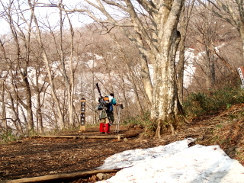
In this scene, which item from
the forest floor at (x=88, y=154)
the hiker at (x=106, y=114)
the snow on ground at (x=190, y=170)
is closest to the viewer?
the snow on ground at (x=190, y=170)

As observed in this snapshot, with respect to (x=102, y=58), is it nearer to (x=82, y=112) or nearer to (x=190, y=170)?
(x=82, y=112)

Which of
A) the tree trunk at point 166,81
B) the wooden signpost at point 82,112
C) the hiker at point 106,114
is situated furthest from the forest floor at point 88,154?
the wooden signpost at point 82,112

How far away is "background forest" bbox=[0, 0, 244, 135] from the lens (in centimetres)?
1405

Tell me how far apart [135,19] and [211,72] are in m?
13.8

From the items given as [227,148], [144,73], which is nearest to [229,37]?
[144,73]

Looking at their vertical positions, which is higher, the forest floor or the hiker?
the hiker

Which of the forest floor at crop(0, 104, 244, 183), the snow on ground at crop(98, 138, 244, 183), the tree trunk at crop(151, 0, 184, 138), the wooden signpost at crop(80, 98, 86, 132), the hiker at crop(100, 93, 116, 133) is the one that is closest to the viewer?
the snow on ground at crop(98, 138, 244, 183)

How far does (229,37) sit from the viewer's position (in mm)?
32688

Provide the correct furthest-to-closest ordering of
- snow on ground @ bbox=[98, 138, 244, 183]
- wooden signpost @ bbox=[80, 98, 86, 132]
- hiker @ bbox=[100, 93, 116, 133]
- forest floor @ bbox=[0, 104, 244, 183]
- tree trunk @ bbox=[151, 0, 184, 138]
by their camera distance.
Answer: wooden signpost @ bbox=[80, 98, 86, 132]
hiker @ bbox=[100, 93, 116, 133]
tree trunk @ bbox=[151, 0, 184, 138]
forest floor @ bbox=[0, 104, 244, 183]
snow on ground @ bbox=[98, 138, 244, 183]

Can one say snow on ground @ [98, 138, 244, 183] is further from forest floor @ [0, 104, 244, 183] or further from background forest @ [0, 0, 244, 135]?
background forest @ [0, 0, 244, 135]

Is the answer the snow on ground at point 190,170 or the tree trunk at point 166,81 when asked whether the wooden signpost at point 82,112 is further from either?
the snow on ground at point 190,170

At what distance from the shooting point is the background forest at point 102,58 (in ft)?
46.1

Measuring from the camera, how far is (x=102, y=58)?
3300cm

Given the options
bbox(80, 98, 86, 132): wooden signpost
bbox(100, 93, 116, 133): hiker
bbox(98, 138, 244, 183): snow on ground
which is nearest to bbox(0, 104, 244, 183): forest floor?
bbox(98, 138, 244, 183): snow on ground
